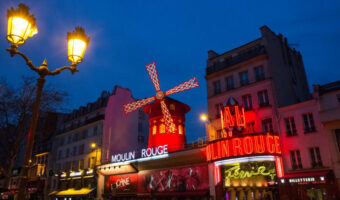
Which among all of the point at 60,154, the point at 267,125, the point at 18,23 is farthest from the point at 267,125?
the point at 60,154

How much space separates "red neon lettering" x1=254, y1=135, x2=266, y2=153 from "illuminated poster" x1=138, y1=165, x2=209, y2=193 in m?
4.32

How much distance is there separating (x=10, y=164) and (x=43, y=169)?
71.7 feet

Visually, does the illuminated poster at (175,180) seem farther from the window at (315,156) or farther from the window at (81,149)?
the window at (81,149)

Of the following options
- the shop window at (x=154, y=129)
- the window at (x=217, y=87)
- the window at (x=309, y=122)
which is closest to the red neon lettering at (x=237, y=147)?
the window at (x=309, y=122)

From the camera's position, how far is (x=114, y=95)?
28.1 m

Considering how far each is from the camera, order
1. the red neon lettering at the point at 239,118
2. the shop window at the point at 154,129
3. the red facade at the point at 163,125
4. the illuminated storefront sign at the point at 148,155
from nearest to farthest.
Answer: the red neon lettering at the point at 239,118 → the illuminated storefront sign at the point at 148,155 → the red facade at the point at 163,125 → the shop window at the point at 154,129

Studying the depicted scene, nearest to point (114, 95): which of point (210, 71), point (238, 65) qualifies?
point (210, 71)

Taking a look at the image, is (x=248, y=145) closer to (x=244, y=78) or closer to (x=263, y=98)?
(x=263, y=98)

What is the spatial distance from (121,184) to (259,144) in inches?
523

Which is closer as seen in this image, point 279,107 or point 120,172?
point 279,107

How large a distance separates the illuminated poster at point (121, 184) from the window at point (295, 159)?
40.2ft

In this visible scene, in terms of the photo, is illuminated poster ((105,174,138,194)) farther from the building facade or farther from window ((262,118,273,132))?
window ((262,118,273,132))

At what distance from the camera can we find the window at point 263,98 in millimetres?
16109

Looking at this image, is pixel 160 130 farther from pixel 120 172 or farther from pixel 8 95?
pixel 8 95
